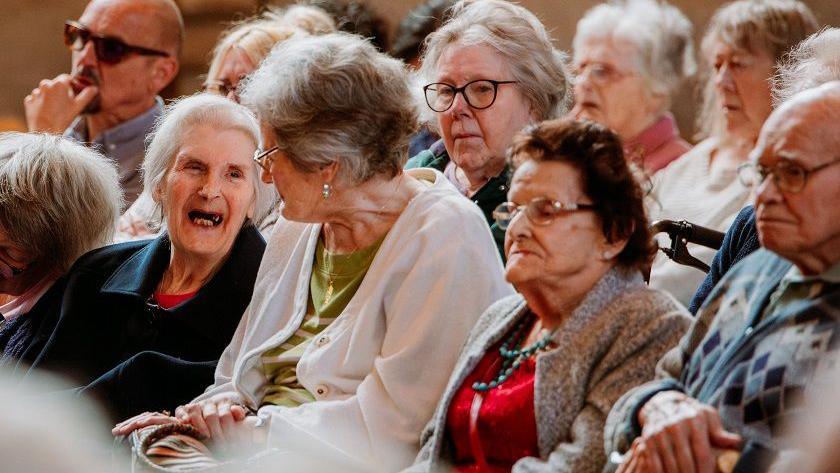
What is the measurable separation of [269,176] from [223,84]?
148cm

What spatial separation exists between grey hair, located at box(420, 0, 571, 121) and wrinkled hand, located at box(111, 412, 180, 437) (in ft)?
4.13

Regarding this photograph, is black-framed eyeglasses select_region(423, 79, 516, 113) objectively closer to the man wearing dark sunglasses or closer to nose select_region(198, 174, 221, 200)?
nose select_region(198, 174, 221, 200)

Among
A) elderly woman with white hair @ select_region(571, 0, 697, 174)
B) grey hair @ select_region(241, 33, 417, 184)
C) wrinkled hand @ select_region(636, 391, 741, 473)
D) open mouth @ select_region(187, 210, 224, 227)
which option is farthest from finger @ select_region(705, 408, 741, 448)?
elderly woman with white hair @ select_region(571, 0, 697, 174)

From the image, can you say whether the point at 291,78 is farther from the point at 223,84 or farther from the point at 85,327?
the point at 223,84

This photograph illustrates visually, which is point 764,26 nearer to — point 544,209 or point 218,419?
point 544,209

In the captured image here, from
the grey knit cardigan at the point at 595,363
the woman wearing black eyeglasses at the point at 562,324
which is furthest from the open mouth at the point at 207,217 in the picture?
the grey knit cardigan at the point at 595,363

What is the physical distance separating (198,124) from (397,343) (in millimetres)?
1051

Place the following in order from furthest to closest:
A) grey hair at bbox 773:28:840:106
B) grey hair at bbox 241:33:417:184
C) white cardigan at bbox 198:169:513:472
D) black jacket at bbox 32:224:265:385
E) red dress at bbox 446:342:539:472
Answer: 1. black jacket at bbox 32:224:265:385
2. grey hair at bbox 241:33:417:184
3. grey hair at bbox 773:28:840:106
4. white cardigan at bbox 198:169:513:472
5. red dress at bbox 446:342:539:472

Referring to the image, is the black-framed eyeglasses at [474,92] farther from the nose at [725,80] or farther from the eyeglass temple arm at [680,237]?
the nose at [725,80]

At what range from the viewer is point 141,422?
2.98 meters

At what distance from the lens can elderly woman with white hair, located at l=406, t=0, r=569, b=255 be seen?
11.4 ft

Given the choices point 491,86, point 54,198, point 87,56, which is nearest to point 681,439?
point 491,86

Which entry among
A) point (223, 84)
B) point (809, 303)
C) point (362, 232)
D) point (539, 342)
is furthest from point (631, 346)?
point (223, 84)

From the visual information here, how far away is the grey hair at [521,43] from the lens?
349 cm
